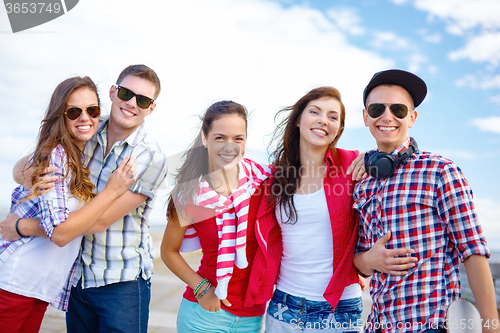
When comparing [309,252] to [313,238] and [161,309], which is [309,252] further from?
[161,309]

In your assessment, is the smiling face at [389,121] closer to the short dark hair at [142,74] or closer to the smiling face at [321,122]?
the smiling face at [321,122]

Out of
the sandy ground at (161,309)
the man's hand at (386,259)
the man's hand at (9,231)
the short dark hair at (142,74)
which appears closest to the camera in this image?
the man's hand at (386,259)

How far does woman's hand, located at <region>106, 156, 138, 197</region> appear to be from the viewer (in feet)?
8.07

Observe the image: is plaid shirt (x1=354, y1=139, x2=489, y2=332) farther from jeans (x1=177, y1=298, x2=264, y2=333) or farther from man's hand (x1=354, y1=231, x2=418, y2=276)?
jeans (x1=177, y1=298, x2=264, y2=333)

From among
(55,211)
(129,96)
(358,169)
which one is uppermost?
(129,96)

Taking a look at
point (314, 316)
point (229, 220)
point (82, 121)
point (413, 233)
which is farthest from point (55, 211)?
point (413, 233)

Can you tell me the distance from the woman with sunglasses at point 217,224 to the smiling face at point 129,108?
52cm

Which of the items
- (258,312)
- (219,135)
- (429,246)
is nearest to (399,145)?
(429,246)

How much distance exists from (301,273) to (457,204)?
1149mm

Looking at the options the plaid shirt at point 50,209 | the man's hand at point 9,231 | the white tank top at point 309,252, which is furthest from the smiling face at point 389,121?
the man's hand at point 9,231

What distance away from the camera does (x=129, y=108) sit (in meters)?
2.77

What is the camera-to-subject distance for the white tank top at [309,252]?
2.46 metres

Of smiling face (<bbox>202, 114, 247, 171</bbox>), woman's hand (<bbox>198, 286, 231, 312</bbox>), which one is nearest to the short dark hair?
smiling face (<bbox>202, 114, 247, 171</bbox>)

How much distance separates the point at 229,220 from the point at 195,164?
2.04 feet
